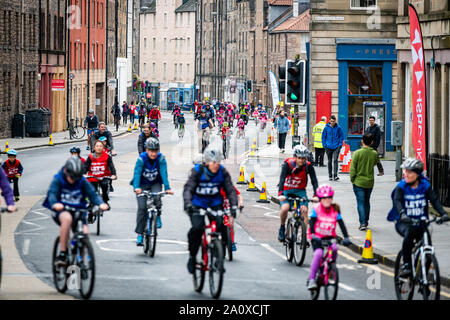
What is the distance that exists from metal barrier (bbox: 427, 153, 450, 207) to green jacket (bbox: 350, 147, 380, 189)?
2703mm

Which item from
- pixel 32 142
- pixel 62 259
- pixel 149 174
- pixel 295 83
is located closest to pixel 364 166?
pixel 149 174

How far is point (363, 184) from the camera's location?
19.8m

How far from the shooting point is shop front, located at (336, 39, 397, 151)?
44.0 meters

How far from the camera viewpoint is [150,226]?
16.6m

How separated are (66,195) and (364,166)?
7.88m

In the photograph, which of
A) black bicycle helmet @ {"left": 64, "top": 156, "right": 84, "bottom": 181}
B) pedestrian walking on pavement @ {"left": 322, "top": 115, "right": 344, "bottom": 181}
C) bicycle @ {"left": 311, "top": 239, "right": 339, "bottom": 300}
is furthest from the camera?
pedestrian walking on pavement @ {"left": 322, "top": 115, "right": 344, "bottom": 181}

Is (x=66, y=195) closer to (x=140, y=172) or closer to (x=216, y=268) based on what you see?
(x=216, y=268)

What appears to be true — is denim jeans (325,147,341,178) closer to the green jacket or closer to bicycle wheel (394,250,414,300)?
the green jacket

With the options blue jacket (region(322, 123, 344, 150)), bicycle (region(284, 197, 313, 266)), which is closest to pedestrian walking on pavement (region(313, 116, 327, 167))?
blue jacket (region(322, 123, 344, 150))

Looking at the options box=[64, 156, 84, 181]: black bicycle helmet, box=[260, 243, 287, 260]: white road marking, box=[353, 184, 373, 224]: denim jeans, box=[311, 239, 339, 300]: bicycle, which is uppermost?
box=[64, 156, 84, 181]: black bicycle helmet

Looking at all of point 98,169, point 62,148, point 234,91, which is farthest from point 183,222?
point 234,91

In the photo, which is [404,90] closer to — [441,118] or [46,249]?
[441,118]

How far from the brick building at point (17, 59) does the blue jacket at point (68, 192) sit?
1646 inches
